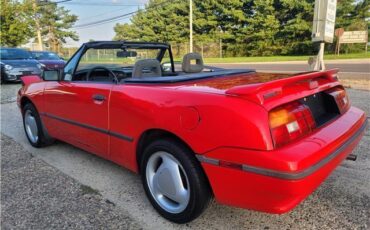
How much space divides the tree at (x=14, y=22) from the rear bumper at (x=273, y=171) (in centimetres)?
2999

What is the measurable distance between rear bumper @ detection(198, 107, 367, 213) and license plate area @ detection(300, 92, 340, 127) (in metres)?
0.25

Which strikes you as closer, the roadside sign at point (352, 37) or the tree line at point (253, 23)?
the roadside sign at point (352, 37)

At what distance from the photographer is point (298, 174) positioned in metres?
1.86

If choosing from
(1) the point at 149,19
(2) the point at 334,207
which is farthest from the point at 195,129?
(1) the point at 149,19

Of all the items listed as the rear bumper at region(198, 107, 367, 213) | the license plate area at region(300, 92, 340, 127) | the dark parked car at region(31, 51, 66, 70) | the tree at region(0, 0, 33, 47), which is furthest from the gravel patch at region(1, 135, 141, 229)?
the tree at region(0, 0, 33, 47)

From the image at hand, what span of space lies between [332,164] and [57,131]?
3.14 metres

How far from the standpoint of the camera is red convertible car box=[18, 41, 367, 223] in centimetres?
194

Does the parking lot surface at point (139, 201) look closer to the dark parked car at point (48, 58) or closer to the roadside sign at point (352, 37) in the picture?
the dark parked car at point (48, 58)

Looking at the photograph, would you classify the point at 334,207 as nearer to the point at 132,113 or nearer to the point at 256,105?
the point at 256,105

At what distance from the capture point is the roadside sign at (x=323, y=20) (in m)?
8.34

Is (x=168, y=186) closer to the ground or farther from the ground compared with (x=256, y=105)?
closer to the ground

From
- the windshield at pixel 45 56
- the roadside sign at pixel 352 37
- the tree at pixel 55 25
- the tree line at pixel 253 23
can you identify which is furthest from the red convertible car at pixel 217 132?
the tree at pixel 55 25

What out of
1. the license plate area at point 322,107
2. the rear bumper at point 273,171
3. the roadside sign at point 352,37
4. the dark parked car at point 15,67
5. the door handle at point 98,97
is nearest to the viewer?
the rear bumper at point 273,171

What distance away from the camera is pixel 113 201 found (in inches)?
114
